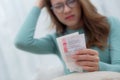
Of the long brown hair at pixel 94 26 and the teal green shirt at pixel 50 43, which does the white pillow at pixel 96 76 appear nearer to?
the teal green shirt at pixel 50 43

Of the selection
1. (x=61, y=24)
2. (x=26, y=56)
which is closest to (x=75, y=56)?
(x=61, y=24)

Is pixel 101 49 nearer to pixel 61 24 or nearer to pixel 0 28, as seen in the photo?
pixel 61 24

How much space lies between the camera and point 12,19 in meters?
1.49

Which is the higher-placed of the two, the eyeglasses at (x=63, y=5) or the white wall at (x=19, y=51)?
the eyeglasses at (x=63, y=5)

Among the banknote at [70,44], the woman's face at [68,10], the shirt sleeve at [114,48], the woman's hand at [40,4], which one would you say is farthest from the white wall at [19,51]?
the banknote at [70,44]

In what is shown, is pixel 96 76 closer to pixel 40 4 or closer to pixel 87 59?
pixel 87 59

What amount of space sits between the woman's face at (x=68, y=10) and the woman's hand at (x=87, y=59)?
0.21 meters

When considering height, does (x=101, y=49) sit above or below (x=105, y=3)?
below

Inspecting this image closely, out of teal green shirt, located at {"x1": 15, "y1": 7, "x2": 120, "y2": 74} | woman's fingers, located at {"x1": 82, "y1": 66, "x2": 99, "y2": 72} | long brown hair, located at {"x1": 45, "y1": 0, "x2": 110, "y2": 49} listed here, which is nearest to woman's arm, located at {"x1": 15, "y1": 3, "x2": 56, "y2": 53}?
teal green shirt, located at {"x1": 15, "y1": 7, "x2": 120, "y2": 74}

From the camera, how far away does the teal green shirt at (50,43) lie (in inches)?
45.7

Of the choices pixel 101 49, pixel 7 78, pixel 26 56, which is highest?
pixel 101 49

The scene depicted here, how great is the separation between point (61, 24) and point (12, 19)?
32cm

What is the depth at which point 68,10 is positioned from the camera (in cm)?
117

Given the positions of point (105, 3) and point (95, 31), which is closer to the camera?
point (95, 31)
